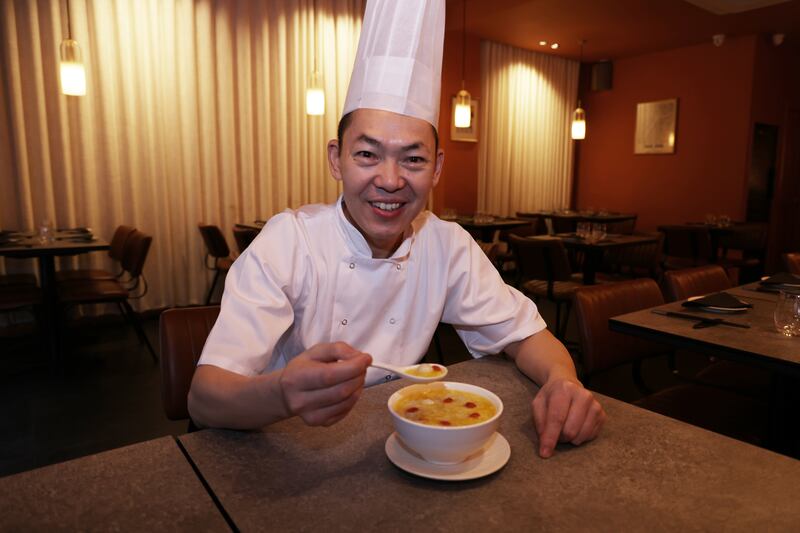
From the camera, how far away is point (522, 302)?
4.49ft

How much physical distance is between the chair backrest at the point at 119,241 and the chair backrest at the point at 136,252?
159 mm

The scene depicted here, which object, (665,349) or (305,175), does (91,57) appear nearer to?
(305,175)

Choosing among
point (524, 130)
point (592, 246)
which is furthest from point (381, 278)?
point (524, 130)

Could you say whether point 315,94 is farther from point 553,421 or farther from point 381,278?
point 553,421

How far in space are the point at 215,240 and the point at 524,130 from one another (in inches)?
199

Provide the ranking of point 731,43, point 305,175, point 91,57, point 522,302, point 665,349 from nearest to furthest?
point 522,302
point 665,349
point 91,57
point 305,175
point 731,43

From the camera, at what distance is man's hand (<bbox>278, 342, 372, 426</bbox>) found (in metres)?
0.73

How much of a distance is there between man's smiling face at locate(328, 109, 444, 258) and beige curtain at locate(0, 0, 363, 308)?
13.6 ft

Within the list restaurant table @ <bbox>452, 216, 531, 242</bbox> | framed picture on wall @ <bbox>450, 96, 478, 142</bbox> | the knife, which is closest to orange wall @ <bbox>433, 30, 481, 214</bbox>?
framed picture on wall @ <bbox>450, 96, 478, 142</bbox>

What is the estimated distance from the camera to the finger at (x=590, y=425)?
→ 86 centimetres

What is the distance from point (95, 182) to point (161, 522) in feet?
15.0

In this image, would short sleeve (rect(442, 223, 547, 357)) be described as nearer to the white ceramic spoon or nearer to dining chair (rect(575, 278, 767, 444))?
the white ceramic spoon

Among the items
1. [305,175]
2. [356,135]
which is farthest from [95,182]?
[356,135]

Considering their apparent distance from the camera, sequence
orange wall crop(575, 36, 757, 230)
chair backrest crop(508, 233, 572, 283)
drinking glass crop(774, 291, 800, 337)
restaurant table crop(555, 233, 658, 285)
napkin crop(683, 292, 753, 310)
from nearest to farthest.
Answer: drinking glass crop(774, 291, 800, 337) < napkin crop(683, 292, 753, 310) < chair backrest crop(508, 233, 572, 283) < restaurant table crop(555, 233, 658, 285) < orange wall crop(575, 36, 757, 230)
